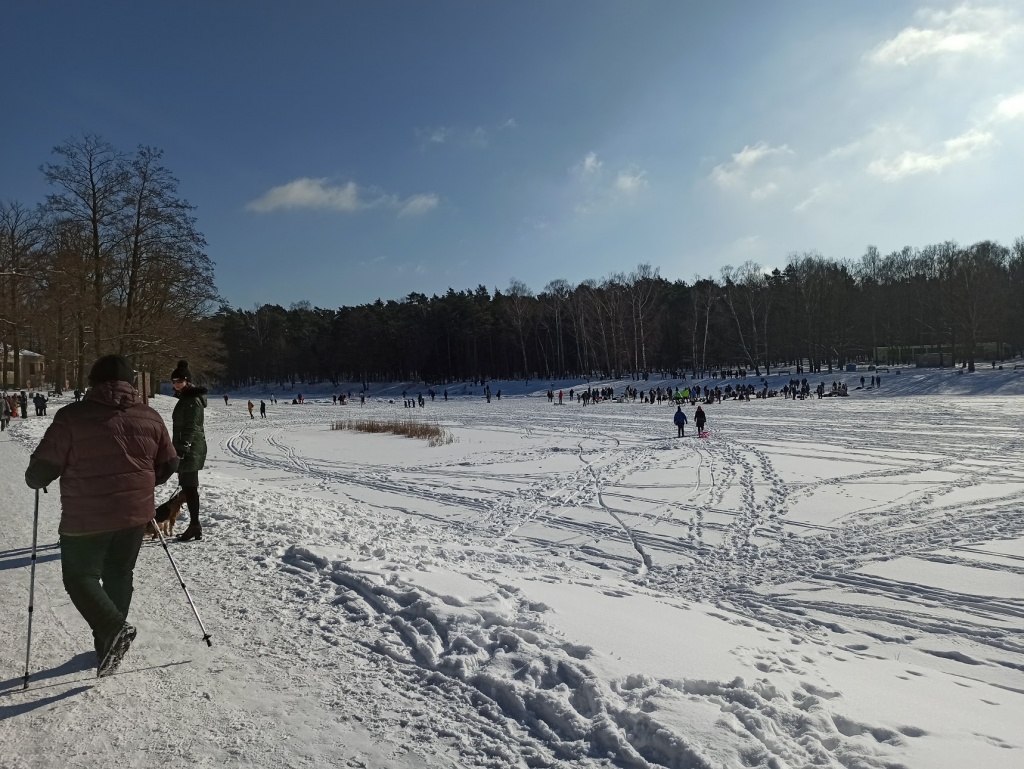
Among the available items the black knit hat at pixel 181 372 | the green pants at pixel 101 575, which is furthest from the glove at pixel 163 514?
the green pants at pixel 101 575

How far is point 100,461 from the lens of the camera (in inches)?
139

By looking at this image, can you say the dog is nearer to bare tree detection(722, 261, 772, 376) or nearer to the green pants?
the green pants

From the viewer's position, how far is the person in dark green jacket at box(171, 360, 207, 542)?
21.5 feet

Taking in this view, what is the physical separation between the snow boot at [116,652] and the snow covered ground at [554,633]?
0.23ft

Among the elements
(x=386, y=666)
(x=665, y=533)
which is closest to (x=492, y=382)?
(x=665, y=533)

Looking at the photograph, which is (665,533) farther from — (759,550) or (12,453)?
(12,453)

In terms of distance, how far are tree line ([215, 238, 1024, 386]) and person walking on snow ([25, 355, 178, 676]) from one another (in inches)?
1759

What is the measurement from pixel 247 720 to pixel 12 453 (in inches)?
628

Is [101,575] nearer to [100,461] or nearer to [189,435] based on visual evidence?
[100,461]

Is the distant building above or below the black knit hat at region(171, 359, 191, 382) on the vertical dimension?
above

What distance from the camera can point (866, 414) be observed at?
28.2m

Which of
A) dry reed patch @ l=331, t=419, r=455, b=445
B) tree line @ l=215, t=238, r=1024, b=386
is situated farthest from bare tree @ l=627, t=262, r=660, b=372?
dry reed patch @ l=331, t=419, r=455, b=445

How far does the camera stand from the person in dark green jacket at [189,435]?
6.56 m

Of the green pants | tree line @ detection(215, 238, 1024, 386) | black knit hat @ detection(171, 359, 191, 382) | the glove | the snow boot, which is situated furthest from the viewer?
tree line @ detection(215, 238, 1024, 386)
